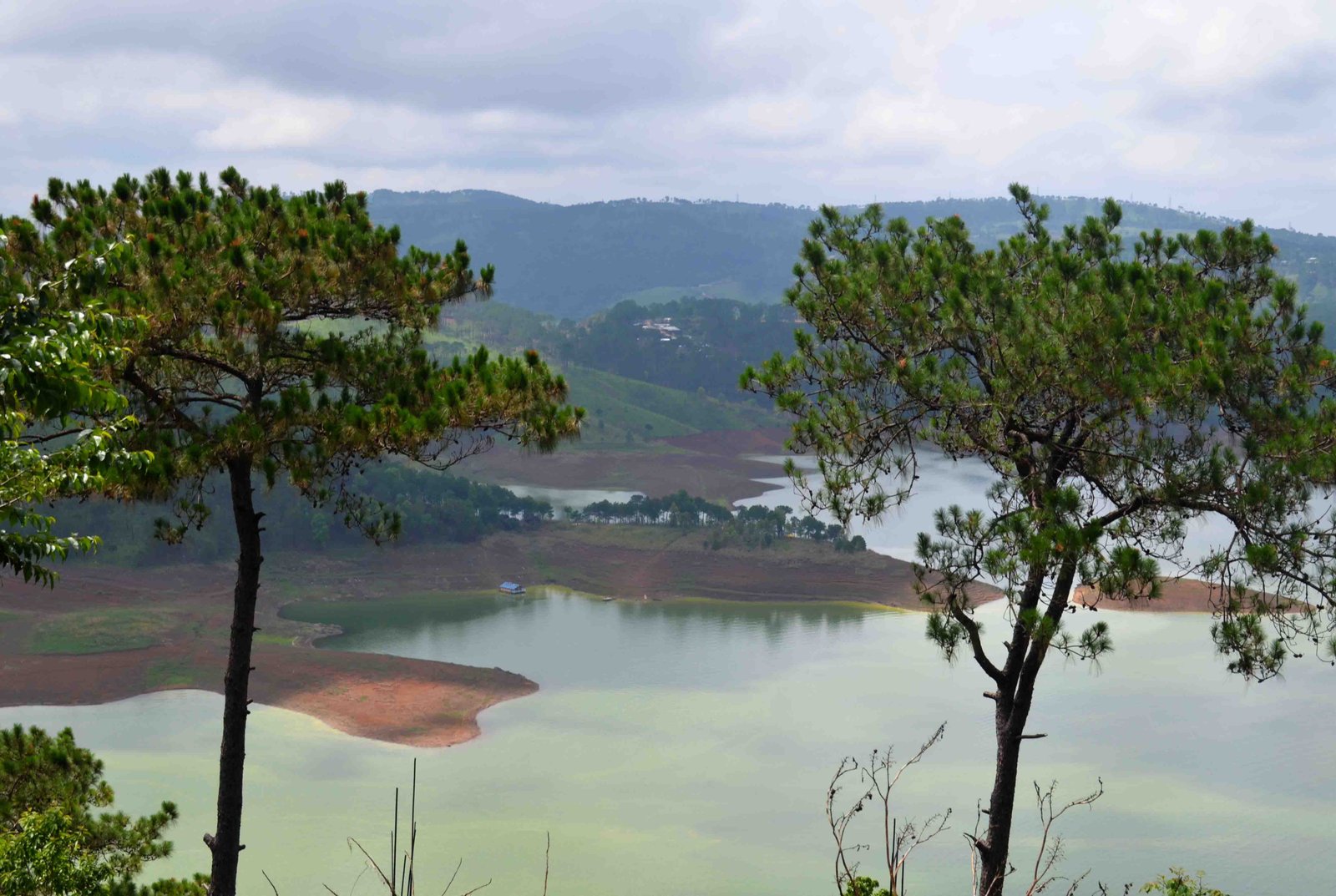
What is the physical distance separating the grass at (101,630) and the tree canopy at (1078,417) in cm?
2709

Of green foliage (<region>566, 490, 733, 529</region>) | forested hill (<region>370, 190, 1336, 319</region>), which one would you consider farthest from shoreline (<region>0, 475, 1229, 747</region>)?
forested hill (<region>370, 190, 1336, 319</region>)

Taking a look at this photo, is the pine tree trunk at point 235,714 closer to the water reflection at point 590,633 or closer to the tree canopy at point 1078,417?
the tree canopy at point 1078,417

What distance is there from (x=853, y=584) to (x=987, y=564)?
30.8 metres

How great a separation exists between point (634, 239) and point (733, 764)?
152783 millimetres

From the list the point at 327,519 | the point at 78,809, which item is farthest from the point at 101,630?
the point at 78,809

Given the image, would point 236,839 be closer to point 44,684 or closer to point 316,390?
point 316,390

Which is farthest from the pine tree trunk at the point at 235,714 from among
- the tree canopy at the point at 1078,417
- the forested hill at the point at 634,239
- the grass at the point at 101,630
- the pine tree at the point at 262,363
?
the forested hill at the point at 634,239

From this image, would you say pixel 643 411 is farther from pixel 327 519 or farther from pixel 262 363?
pixel 262 363

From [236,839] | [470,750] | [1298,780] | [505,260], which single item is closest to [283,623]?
[470,750]

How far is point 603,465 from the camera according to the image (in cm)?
5838

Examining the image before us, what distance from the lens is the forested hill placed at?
6083 inches

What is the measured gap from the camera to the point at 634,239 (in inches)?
6708

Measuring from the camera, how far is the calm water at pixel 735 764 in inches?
671

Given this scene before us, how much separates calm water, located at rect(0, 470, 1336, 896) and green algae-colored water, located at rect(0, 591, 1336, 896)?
0.19ft
